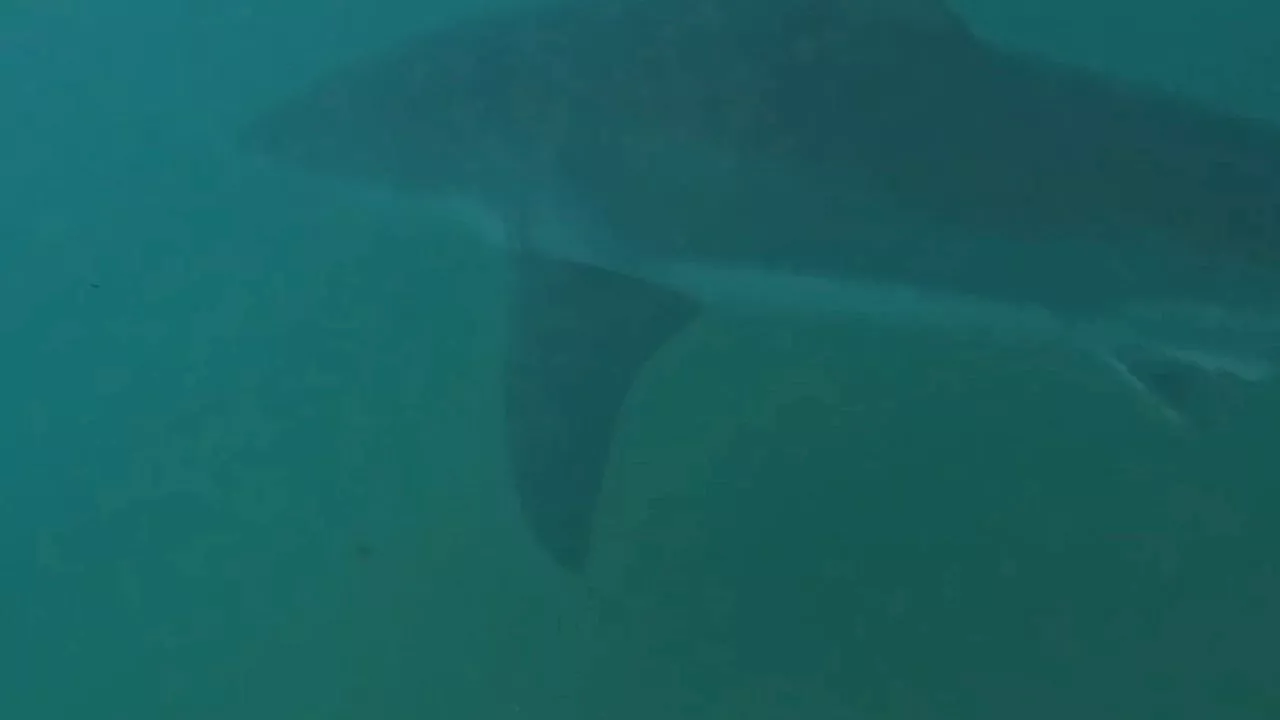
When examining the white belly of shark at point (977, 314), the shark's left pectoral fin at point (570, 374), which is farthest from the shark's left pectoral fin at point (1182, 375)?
the shark's left pectoral fin at point (570, 374)

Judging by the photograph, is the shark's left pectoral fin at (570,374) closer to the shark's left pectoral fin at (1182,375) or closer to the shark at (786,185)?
the shark at (786,185)

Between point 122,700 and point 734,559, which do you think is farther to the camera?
point 122,700

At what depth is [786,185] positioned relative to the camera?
33.0 inches

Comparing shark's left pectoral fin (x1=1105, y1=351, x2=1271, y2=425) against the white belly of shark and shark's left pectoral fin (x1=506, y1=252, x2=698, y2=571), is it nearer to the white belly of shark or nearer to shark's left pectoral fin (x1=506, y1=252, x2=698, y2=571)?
the white belly of shark

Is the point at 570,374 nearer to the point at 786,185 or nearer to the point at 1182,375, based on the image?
the point at 786,185

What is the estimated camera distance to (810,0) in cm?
86

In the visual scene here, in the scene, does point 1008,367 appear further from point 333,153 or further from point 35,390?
point 35,390

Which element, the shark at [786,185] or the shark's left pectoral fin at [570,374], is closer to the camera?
→ the shark at [786,185]

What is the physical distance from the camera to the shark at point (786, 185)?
2.48 feet

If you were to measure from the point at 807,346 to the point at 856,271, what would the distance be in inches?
4.4

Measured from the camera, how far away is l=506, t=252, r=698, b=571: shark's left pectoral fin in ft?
3.02

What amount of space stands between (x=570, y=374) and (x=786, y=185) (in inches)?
8.5

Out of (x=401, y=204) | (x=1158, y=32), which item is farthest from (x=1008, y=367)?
(x=401, y=204)

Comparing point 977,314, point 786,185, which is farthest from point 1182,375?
point 786,185
